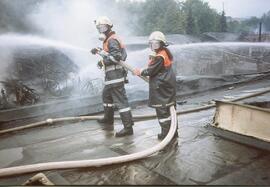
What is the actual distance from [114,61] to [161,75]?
876mm

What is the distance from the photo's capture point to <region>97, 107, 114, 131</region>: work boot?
18.7 feet

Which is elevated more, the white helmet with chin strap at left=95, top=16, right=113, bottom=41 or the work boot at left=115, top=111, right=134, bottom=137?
the white helmet with chin strap at left=95, top=16, right=113, bottom=41

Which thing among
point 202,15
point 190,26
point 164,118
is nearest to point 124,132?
point 164,118

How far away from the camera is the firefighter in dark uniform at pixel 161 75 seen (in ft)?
14.8

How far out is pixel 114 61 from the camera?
4.95m

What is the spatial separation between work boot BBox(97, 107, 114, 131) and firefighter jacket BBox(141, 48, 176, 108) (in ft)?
4.32

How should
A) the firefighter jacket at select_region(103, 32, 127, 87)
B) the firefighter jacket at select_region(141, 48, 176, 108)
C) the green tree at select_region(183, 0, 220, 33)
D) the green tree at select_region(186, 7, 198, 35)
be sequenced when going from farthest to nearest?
1. the green tree at select_region(183, 0, 220, 33)
2. the green tree at select_region(186, 7, 198, 35)
3. the firefighter jacket at select_region(103, 32, 127, 87)
4. the firefighter jacket at select_region(141, 48, 176, 108)

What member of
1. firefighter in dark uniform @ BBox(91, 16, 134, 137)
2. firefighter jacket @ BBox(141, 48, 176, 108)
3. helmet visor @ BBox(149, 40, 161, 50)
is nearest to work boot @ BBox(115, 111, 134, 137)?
firefighter in dark uniform @ BBox(91, 16, 134, 137)

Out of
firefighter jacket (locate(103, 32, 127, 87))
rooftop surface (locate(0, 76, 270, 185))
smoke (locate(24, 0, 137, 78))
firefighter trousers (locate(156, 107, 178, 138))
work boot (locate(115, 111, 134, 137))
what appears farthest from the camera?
smoke (locate(24, 0, 137, 78))

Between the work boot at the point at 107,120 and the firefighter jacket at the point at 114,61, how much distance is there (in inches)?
27.2

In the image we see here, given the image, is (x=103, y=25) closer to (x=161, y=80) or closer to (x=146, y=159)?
(x=161, y=80)

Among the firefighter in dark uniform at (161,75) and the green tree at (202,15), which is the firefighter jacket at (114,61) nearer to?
the firefighter in dark uniform at (161,75)

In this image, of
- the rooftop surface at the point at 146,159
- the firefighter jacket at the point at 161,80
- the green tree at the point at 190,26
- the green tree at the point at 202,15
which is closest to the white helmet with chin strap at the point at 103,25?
the firefighter jacket at the point at 161,80

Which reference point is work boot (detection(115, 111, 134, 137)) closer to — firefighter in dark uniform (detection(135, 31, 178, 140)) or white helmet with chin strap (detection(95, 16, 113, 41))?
firefighter in dark uniform (detection(135, 31, 178, 140))
